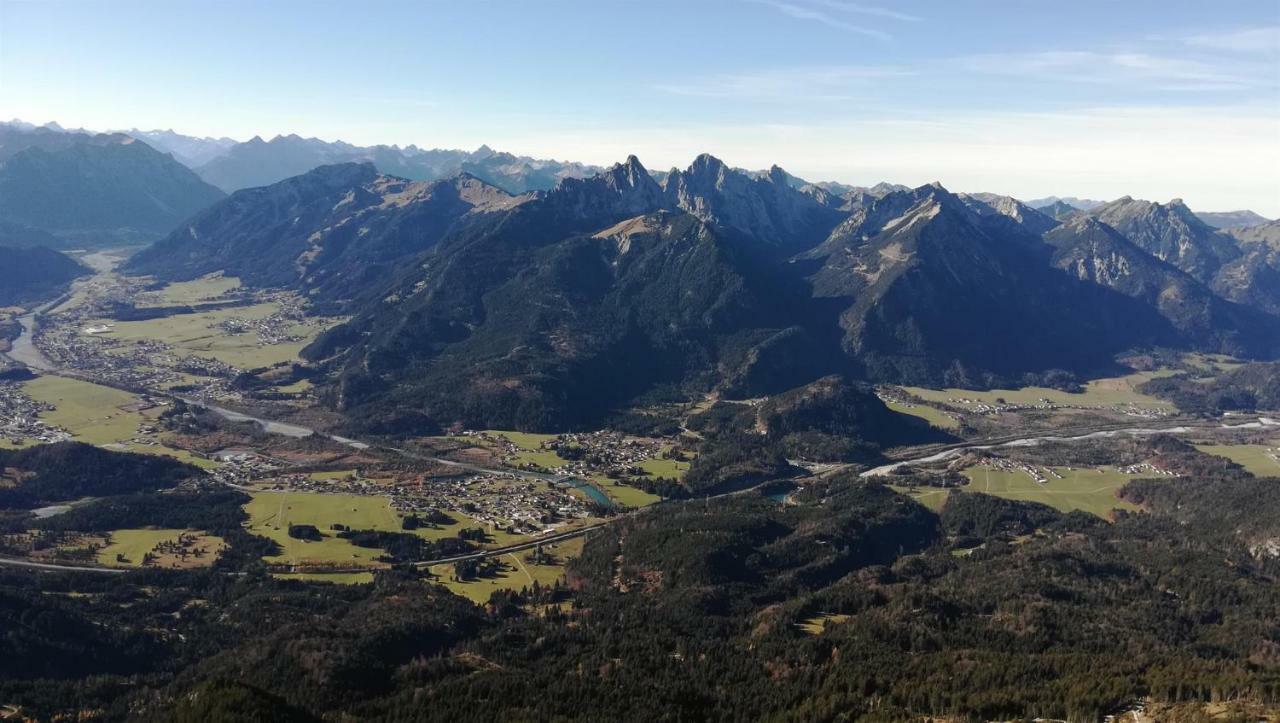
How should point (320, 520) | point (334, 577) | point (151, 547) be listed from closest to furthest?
point (334, 577), point (151, 547), point (320, 520)

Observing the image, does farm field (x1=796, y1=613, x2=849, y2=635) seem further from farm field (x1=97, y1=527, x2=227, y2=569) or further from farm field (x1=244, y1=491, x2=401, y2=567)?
farm field (x1=97, y1=527, x2=227, y2=569)

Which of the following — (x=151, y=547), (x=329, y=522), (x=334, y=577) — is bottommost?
(x=334, y=577)

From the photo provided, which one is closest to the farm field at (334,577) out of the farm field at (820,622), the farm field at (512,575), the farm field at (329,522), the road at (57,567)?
the farm field at (329,522)

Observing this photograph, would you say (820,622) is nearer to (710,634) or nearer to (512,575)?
(710,634)

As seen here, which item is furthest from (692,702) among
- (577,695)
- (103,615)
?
A: (103,615)

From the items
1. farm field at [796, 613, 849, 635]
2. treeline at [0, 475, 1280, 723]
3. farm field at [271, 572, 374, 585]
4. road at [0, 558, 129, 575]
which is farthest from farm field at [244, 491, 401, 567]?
farm field at [796, 613, 849, 635]

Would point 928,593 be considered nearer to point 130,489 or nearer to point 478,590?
point 478,590

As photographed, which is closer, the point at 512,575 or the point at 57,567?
the point at 57,567

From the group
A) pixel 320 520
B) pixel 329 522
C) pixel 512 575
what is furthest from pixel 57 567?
pixel 512 575
